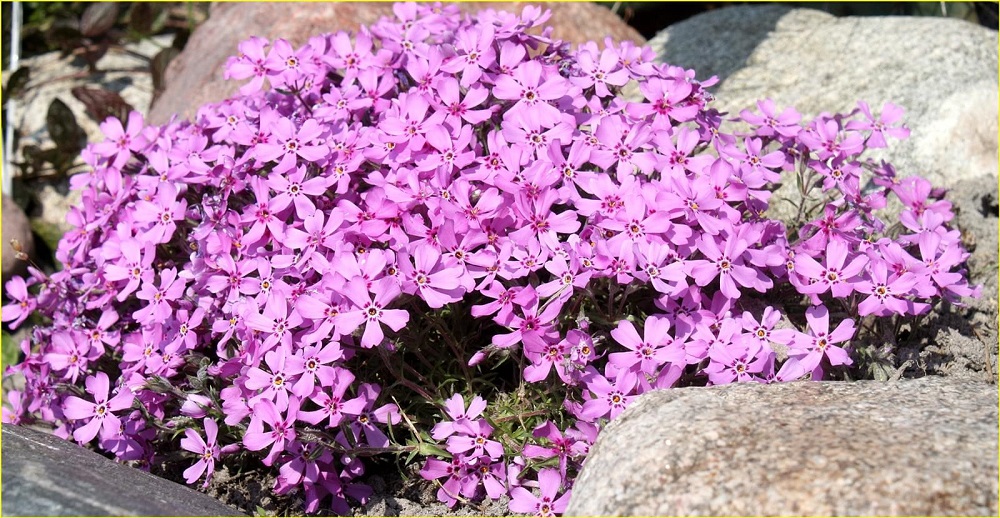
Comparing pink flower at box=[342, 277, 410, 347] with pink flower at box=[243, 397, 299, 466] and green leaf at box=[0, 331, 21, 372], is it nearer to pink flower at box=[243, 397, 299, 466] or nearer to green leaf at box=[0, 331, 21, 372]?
pink flower at box=[243, 397, 299, 466]

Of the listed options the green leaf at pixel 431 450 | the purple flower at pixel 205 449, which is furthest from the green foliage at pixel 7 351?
the green leaf at pixel 431 450

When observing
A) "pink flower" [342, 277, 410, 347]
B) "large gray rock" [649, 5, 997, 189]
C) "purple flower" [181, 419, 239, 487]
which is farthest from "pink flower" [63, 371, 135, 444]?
"large gray rock" [649, 5, 997, 189]

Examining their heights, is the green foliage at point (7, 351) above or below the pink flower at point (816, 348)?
below

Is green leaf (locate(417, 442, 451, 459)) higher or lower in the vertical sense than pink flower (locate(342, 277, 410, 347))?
lower

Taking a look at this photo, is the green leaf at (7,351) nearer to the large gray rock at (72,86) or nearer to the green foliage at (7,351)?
the green foliage at (7,351)

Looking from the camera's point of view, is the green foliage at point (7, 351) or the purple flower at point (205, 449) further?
the green foliage at point (7, 351)
